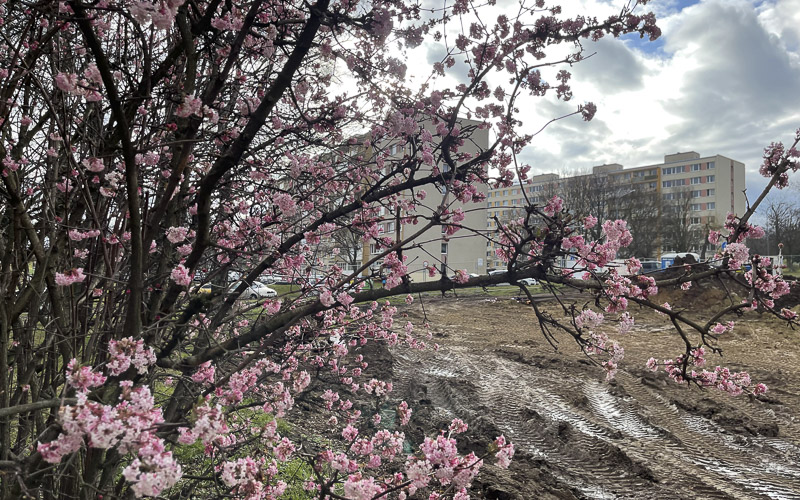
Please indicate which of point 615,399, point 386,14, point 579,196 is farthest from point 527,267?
point 579,196

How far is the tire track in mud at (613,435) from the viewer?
5.46 m

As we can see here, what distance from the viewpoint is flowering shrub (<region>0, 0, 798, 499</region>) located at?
5.90ft

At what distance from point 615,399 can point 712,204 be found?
6904 centimetres

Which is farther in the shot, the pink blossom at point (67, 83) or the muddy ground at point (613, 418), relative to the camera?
the muddy ground at point (613, 418)

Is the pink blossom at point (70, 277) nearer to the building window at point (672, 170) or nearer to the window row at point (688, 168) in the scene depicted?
the window row at point (688, 168)

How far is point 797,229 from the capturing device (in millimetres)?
38094

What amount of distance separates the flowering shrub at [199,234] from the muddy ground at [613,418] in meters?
2.13

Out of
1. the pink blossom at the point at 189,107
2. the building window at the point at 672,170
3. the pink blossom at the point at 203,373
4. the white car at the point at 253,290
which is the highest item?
the building window at the point at 672,170

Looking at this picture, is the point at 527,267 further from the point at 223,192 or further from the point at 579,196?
the point at 579,196

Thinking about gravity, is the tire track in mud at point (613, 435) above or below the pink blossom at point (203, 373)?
below

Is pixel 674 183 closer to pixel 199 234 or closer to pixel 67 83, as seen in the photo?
pixel 199 234

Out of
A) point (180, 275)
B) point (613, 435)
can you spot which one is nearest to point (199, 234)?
point (180, 275)

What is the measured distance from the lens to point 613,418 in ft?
24.6

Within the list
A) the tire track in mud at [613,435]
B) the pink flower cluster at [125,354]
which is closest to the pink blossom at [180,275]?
the pink flower cluster at [125,354]
